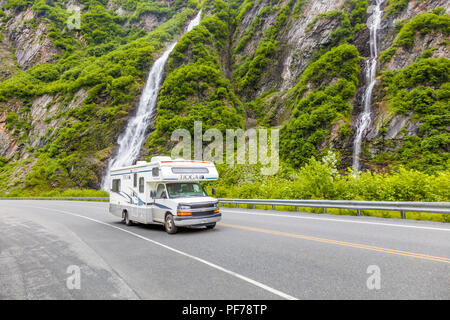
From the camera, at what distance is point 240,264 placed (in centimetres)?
592

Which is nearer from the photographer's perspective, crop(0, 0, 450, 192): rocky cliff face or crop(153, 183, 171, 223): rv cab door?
crop(153, 183, 171, 223): rv cab door

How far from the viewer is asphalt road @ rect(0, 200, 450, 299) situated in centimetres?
442

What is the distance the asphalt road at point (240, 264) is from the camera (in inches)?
174

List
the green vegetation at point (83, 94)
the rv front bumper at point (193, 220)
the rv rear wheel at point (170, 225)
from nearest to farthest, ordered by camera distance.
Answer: the rv front bumper at point (193, 220), the rv rear wheel at point (170, 225), the green vegetation at point (83, 94)

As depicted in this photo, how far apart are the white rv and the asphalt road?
0.70m

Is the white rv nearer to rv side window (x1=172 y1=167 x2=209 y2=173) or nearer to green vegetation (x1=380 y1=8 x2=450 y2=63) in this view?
rv side window (x1=172 y1=167 x2=209 y2=173)

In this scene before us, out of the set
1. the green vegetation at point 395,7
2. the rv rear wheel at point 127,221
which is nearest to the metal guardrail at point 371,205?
the rv rear wheel at point 127,221

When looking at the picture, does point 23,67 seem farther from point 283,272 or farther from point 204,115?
point 283,272

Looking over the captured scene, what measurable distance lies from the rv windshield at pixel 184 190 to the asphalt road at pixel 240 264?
1.58 metres

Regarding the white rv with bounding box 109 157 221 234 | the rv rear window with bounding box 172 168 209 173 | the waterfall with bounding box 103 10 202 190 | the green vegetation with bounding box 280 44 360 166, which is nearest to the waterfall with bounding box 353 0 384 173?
the green vegetation with bounding box 280 44 360 166

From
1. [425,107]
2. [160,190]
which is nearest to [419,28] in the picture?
[425,107]

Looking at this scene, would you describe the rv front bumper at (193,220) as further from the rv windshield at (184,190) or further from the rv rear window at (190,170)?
the rv rear window at (190,170)

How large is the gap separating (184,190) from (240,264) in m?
5.66
